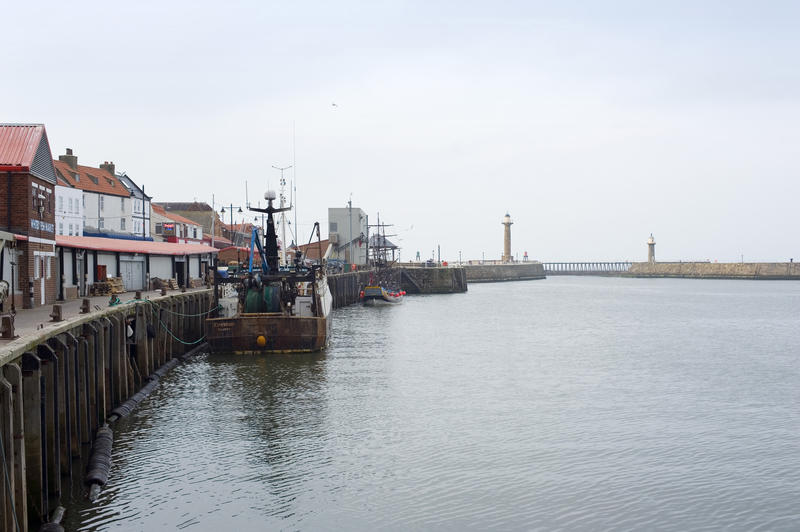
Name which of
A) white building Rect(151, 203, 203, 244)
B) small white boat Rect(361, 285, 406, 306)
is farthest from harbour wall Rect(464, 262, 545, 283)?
white building Rect(151, 203, 203, 244)

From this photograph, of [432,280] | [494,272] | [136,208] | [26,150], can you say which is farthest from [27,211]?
[494,272]

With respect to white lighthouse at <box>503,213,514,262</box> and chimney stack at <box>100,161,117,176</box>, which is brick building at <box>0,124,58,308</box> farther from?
white lighthouse at <box>503,213,514,262</box>

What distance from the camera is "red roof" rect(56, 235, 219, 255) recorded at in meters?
38.2

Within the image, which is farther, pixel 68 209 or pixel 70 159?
pixel 70 159

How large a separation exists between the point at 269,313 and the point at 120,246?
463 inches

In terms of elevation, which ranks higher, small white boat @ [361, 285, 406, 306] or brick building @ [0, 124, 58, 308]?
brick building @ [0, 124, 58, 308]

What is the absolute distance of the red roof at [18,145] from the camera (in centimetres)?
3089

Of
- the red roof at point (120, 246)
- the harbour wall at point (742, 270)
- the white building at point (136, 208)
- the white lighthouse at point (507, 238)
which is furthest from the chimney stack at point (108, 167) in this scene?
the harbour wall at point (742, 270)

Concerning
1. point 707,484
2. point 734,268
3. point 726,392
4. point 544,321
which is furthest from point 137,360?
point 734,268

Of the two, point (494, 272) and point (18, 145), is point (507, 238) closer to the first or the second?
point (494, 272)

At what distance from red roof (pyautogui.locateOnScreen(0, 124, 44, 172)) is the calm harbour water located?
10885 millimetres

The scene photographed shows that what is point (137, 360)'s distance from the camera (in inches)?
1160

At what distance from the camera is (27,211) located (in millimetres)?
30672

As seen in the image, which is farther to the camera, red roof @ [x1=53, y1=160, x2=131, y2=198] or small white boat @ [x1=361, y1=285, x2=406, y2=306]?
small white boat @ [x1=361, y1=285, x2=406, y2=306]
